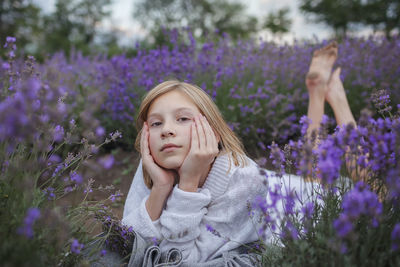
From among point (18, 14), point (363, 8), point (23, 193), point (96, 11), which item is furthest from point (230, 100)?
point (96, 11)

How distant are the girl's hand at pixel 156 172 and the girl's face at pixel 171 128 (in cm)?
3

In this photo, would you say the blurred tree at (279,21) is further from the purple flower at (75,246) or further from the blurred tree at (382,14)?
the purple flower at (75,246)

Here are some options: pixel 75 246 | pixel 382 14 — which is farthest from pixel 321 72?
pixel 382 14

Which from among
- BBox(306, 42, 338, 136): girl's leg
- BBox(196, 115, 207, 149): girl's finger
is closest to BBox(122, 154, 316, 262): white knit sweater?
BBox(196, 115, 207, 149): girl's finger

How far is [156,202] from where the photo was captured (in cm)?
167

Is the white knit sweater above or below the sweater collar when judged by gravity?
below

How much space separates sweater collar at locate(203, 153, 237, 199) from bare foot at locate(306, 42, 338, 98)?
144 centimetres

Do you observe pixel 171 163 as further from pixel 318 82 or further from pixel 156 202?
pixel 318 82

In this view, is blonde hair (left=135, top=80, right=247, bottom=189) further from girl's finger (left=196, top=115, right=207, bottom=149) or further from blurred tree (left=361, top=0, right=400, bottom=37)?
blurred tree (left=361, top=0, right=400, bottom=37)

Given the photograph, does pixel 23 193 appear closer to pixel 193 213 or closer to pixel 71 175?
pixel 71 175

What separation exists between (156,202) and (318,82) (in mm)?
1888

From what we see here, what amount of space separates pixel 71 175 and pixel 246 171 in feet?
2.89

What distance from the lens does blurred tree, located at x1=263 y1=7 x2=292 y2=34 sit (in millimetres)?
27234

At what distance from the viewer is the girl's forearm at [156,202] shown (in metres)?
1.67
